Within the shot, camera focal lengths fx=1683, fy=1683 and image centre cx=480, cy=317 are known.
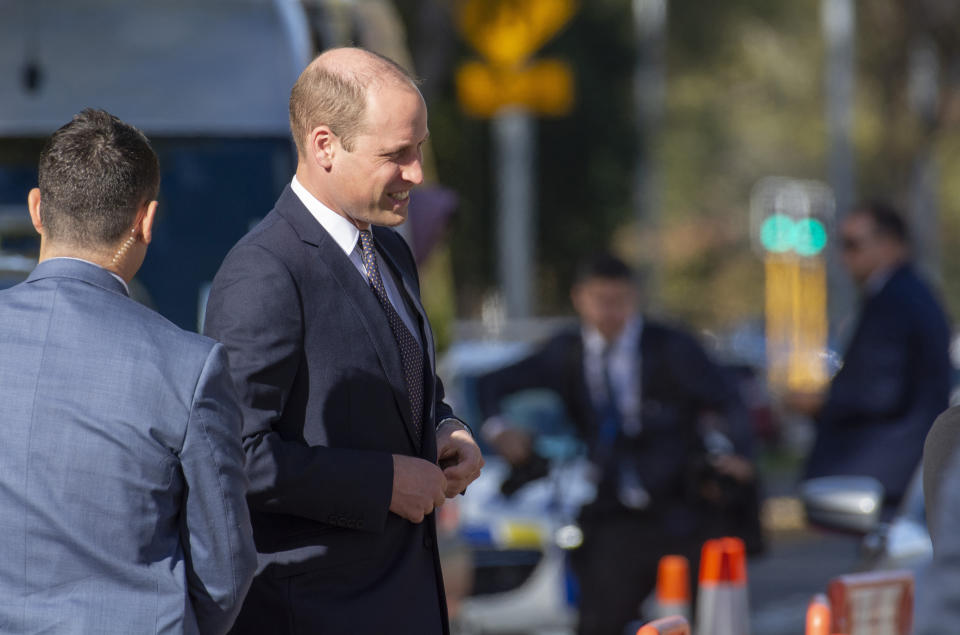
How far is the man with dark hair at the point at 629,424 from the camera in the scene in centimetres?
666

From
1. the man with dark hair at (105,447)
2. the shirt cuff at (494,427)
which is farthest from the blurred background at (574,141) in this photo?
the man with dark hair at (105,447)

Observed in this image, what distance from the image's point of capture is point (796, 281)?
4019 centimetres

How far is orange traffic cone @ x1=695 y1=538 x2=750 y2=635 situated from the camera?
5.71m

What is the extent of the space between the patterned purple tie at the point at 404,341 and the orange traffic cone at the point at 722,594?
2767mm

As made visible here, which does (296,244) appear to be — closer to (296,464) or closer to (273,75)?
(296,464)

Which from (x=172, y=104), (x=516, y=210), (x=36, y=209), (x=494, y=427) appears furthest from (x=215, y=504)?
(x=516, y=210)

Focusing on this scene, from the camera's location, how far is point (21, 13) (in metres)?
5.25

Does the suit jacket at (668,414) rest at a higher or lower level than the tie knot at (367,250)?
higher

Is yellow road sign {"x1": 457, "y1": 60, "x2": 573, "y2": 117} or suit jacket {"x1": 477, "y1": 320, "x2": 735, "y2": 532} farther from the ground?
yellow road sign {"x1": 457, "y1": 60, "x2": 573, "y2": 117}

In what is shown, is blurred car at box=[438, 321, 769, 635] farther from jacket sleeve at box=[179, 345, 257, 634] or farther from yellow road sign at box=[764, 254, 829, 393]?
yellow road sign at box=[764, 254, 829, 393]

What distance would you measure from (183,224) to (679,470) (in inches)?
93.8

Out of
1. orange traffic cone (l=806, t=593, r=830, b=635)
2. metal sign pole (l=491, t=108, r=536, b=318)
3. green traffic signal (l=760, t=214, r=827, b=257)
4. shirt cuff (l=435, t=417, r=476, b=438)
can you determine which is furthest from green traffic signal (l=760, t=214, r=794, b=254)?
shirt cuff (l=435, t=417, r=476, b=438)

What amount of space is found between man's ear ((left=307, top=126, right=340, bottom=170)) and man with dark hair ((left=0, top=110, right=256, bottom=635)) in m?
0.40

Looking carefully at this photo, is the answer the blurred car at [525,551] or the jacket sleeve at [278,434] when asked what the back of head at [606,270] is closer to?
the blurred car at [525,551]
